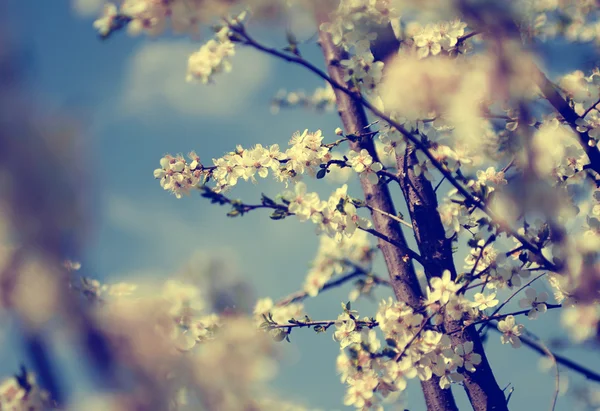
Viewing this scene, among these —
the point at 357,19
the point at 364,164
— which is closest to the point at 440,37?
the point at 357,19

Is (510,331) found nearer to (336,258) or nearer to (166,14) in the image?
(336,258)

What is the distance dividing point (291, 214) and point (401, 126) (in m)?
0.64

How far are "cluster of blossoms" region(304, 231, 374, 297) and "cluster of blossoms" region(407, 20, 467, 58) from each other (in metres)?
1.39

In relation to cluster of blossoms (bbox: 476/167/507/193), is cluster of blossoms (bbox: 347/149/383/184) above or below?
below

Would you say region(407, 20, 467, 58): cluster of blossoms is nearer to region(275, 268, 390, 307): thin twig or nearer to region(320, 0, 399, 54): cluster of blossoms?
region(320, 0, 399, 54): cluster of blossoms

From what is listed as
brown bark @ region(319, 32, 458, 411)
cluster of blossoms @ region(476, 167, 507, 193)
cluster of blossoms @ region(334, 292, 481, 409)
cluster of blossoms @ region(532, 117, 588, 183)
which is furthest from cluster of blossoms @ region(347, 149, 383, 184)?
cluster of blossoms @ region(532, 117, 588, 183)

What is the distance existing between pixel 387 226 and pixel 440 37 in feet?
3.30

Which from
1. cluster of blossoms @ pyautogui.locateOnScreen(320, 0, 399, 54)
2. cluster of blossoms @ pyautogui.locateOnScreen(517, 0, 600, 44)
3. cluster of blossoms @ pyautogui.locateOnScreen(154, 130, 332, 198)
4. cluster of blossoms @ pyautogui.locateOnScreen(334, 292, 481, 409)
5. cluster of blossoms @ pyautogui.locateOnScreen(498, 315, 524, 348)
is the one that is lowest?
cluster of blossoms @ pyautogui.locateOnScreen(334, 292, 481, 409)

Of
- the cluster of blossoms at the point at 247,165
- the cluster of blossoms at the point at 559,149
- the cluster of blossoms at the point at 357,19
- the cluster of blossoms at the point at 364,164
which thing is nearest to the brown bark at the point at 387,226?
the cluster of blossoms at the point at 364,164

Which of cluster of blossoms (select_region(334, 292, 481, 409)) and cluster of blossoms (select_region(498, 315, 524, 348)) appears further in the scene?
cluster of blossoms (select_region(498, 315, 524, 348))

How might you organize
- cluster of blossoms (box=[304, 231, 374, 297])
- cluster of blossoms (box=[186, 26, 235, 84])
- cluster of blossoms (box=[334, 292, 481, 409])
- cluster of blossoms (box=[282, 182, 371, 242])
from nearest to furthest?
cluster of blossoms (box=[334, 292, 481, 409]), cluster of blossoms (box=[282, 182, 371, 242]), cluster of blossoms (box=[186, 26, 235, 84]), cluster of blossoms (box=[304, 231, 374, 297])

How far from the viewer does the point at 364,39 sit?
245 cm

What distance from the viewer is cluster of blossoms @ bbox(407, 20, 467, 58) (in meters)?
2.44

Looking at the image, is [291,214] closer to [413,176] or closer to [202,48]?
[413,176]
